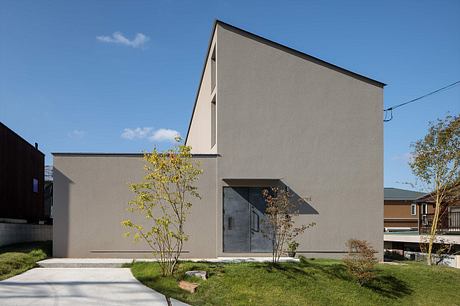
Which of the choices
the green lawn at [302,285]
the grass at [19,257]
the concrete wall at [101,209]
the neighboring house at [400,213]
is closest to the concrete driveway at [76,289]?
the grass at [19,257]

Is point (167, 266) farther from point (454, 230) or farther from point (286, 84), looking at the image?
point (454, 230)

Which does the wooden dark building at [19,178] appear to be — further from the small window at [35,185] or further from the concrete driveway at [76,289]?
the concrete driveway at [76,289]

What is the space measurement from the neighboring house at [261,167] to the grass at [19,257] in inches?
26.8

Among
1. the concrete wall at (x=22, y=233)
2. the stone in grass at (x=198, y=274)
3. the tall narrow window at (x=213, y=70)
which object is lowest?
the stone in grass at (x=198, y=274)

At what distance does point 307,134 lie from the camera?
48.4 feet

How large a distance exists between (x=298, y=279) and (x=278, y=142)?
5.27 m

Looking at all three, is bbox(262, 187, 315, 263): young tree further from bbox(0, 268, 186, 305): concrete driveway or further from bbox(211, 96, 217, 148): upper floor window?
bbox(0, 268, 186, 305): concrete driveway

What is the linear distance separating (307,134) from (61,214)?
8146 millimetres

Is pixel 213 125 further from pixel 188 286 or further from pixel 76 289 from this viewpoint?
pixel 76 289

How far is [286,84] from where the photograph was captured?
14828mm

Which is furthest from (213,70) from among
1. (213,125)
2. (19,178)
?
(19,178)

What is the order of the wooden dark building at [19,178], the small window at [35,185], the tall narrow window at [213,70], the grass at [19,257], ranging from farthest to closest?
1. the small window at [35,185]
2. the wooden dark building at [19,178]
3. the tall narrow window at [213,70]
4. the grass at [19,257]

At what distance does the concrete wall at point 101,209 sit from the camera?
13.9 metres

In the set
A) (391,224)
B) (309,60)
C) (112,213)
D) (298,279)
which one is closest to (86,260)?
(112,213)
